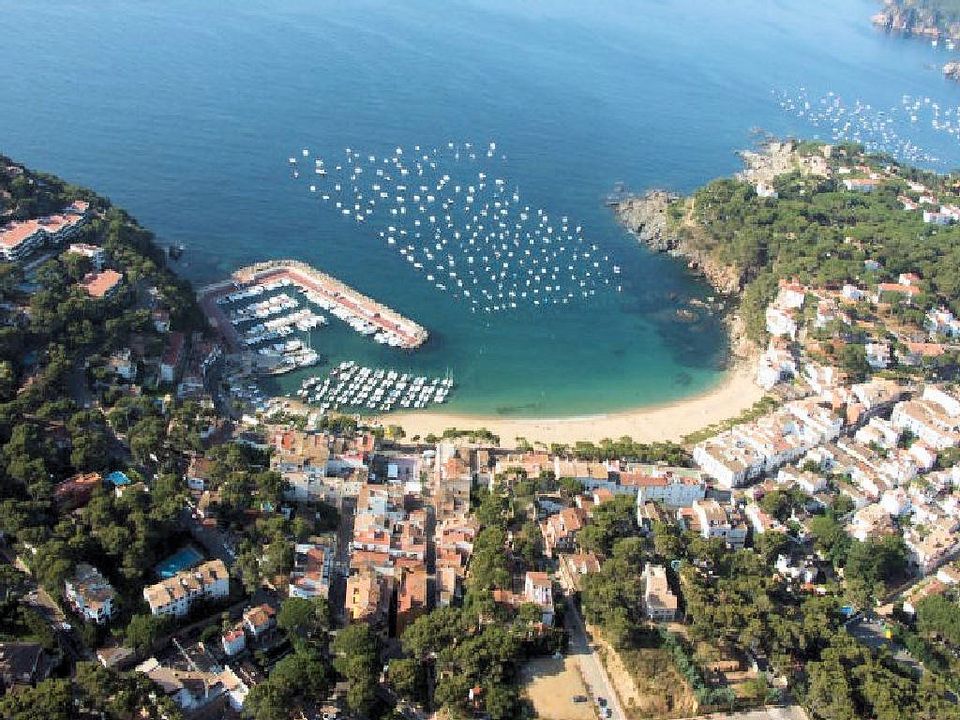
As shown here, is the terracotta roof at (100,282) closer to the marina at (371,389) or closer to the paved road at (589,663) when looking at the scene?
the marina at (371,389)

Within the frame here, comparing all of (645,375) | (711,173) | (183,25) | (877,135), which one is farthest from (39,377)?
(877,135)

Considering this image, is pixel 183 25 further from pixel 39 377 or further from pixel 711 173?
pixel 39 377

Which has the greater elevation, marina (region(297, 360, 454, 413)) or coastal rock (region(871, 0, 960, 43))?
coastal rock (region(871, 0, 960, 43))

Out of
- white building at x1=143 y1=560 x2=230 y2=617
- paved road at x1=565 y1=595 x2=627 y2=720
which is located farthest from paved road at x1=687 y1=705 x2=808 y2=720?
white building at x1=143 y1=560 x2=230 y2=617

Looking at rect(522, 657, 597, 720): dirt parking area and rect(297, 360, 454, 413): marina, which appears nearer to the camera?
rect(522, 657, 597, 720): dirt parking area

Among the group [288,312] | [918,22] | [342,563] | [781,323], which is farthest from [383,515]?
[918,22]

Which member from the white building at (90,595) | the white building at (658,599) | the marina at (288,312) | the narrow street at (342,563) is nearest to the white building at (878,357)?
the white building at (658,599)

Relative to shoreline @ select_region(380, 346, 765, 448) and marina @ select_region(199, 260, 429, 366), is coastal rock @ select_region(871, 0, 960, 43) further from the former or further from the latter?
marina @ select_region(199, 260, 429, 366)
